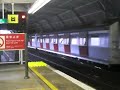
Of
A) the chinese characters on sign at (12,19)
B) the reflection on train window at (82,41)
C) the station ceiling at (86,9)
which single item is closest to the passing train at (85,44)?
the reflection on train window at (82,41)

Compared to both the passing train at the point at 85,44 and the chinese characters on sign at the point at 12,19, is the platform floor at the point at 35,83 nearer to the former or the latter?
the chinese characters on sign at the point at 12,19

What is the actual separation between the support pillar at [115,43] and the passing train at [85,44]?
231 millimetres

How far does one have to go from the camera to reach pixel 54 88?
8.16 metres

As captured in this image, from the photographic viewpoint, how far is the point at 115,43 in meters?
16.5

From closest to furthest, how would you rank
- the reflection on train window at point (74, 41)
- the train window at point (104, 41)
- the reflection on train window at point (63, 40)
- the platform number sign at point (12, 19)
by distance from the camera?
the platform number sign at point (12, 19) < the train window at point (104, 41) < the reflection on train window at point (74, 41) < the reflection on train window at point (63, 40)

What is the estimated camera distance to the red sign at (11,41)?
11.5 m

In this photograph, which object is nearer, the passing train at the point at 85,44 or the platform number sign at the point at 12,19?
the platform number sign at the point at 12,19

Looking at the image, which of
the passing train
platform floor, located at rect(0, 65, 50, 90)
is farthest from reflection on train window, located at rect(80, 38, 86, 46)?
platform floor, located at rect(0, 65, 50, 90)

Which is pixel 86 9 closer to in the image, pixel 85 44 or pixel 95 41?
pixel 85 44

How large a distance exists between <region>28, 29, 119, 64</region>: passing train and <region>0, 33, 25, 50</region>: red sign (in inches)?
257

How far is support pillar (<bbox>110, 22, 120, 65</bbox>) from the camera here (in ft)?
53.6

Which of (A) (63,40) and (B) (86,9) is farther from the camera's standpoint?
(A) (63,40)

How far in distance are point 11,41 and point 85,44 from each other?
391 inches

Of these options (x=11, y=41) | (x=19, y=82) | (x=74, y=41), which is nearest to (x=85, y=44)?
(x=74, y=41)
